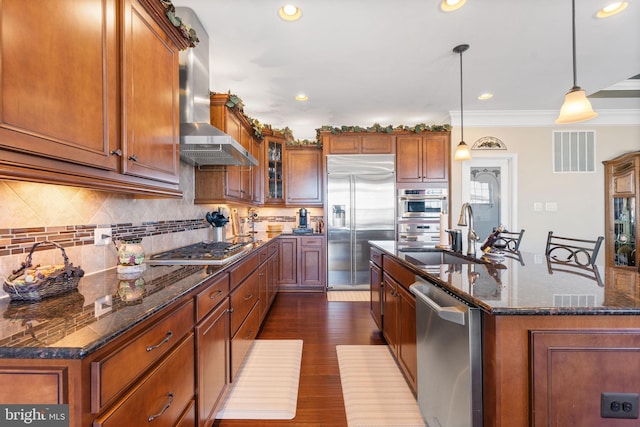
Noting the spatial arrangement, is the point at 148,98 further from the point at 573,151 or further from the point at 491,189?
the point at 573,151

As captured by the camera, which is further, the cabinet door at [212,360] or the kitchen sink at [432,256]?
the kitchen sink at [432,256]

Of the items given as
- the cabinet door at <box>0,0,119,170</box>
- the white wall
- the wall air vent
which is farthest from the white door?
the cabinet door at <box>0,0,119,170</box>

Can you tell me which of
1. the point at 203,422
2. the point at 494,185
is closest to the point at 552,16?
the point at 494,185

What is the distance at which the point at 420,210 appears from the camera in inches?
164

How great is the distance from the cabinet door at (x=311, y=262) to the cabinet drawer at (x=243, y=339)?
1.62 m

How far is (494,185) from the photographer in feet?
14.4

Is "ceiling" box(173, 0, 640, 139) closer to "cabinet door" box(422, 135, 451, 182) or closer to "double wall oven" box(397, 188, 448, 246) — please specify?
"cabinet door" box(422, 135, 451, 182)

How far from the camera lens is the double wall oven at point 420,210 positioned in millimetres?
4156

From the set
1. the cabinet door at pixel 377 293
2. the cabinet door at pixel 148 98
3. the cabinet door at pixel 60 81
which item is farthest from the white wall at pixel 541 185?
the cabinet door at pixel 60 81

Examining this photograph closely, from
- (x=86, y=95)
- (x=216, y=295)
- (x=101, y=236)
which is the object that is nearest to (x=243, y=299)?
(x=216, y=295)

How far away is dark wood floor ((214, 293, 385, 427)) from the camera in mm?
1668

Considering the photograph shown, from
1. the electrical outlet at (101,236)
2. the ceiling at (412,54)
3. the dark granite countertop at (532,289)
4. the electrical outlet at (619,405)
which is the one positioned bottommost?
the electrical outlet at (619,405)

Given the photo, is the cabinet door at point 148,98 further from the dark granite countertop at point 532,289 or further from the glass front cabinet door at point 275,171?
the glass front cabinet door at point 275,171

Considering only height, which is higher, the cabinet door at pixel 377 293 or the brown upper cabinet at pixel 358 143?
the brown upper cabinet at pixel 358 143
